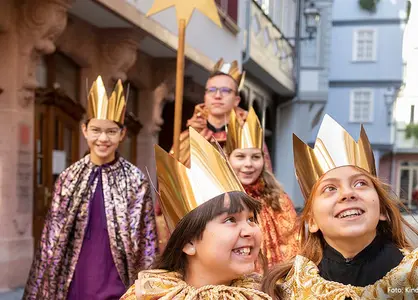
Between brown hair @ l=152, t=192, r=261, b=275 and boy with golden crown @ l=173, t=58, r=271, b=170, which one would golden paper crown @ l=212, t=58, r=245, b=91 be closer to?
boy with golden crown @ l=173, t=58, r=271, b=170

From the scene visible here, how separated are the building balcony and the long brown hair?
35.9ft

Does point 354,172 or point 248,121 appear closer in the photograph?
point 354,172

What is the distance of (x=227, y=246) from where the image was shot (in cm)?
209

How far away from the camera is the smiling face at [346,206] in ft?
7.12

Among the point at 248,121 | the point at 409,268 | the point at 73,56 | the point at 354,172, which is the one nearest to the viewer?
the point at 409,268

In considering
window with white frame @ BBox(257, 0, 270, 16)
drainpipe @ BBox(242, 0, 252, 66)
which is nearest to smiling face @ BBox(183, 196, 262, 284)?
drainpipe @ BBox(242, 0, 252, 66)

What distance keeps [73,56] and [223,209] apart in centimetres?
621

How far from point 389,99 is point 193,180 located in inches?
1040

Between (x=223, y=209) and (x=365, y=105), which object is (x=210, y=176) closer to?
(x=223, y=209)

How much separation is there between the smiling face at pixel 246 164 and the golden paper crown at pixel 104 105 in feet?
2.81

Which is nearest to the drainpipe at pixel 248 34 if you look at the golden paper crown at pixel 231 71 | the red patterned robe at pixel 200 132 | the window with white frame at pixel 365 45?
the golden paper crown at pixel 231 71

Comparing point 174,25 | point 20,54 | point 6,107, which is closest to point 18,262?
point 6,107

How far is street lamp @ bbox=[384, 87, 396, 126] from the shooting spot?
27.0 metres

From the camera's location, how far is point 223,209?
2.12m
